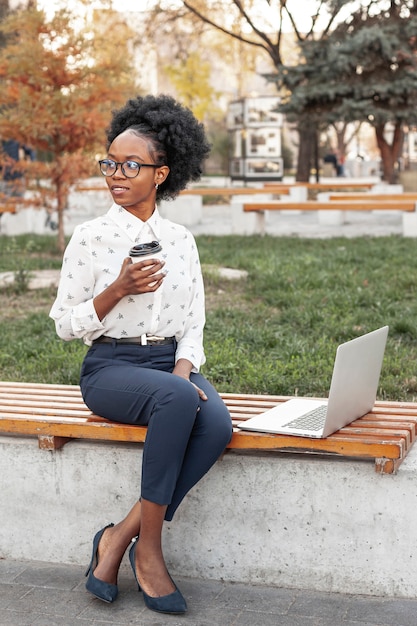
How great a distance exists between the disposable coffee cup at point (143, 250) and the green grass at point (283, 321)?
2.06 m

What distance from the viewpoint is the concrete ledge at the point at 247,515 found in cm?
327

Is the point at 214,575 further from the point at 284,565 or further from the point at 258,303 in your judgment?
the point at 258,303

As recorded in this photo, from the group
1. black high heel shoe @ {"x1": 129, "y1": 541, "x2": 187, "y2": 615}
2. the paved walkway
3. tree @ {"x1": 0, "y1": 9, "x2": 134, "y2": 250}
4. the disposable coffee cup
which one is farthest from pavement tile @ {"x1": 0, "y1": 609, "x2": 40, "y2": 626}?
tree @ {"x1": 0, "y1": 9, "x2": 134, "y2": 250}

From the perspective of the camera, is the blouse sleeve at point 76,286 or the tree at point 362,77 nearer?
the blouse sleeve at point 76,286

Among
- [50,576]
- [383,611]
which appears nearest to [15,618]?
[50,576]

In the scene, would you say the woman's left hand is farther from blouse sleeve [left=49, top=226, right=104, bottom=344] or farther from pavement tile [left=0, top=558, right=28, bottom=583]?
pavement tile [left=0, top=558, right=28, bottom=583]

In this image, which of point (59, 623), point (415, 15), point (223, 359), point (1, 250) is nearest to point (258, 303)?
point (223, 359)

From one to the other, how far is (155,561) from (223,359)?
2.70m

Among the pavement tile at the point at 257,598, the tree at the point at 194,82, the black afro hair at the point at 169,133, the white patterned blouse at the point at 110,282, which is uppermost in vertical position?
the tree at the point at 194,82

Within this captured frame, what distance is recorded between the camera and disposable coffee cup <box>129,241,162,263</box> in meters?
3.28

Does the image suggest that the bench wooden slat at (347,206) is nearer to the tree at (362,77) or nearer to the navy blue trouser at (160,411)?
the tree at (362,77)

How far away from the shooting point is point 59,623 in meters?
3.12

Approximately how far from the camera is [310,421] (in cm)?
346

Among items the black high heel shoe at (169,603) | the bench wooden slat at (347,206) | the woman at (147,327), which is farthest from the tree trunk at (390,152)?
the black high heel shoe at (169,603)
